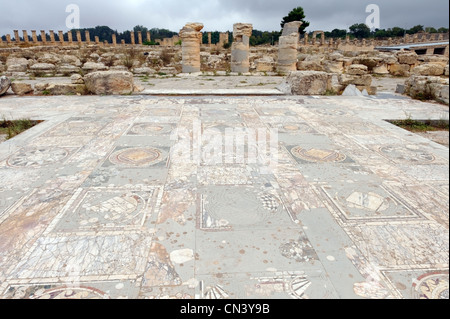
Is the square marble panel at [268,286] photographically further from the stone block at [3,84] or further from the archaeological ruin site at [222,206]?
the stone block at [3,84]

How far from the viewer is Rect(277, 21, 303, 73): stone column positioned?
1574 cm

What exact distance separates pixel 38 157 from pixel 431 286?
4.31 m

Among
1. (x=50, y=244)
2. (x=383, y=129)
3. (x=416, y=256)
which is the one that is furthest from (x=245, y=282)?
(x=383, y=129)

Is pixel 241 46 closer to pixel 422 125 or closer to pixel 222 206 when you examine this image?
pixel 422 125

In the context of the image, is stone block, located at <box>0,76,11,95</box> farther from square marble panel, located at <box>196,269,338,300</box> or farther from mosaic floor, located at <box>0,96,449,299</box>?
square marble panel, located at <box>196,269,338,300</box>

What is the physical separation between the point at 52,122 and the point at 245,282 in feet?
17.2

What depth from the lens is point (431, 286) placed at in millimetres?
1748

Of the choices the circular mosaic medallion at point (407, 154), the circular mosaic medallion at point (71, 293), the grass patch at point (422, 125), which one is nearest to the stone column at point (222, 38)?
the grass patch at point (422, 125)

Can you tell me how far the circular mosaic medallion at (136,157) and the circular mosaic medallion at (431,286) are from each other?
2.90m

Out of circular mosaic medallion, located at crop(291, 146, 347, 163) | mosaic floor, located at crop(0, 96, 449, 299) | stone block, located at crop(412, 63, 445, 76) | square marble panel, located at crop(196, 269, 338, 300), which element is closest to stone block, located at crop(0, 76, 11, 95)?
mosaic floor, located at crop(0, 96, 449, 299)

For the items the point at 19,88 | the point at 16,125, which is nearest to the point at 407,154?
the point at 16,125

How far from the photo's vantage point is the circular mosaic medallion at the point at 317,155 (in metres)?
3.75

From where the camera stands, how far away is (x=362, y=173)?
3363 millimetres
